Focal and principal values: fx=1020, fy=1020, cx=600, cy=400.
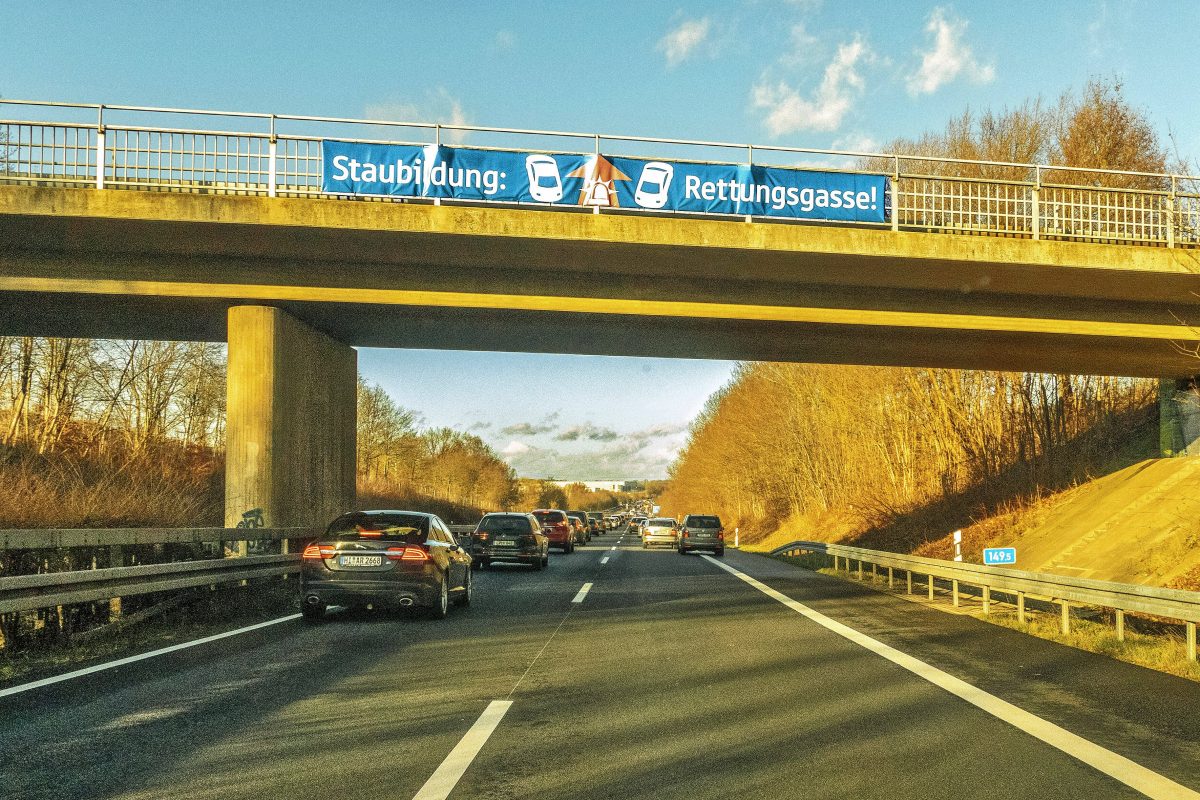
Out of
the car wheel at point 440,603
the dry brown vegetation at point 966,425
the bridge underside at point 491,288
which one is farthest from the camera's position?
the dry brown vegetation at point 966,425

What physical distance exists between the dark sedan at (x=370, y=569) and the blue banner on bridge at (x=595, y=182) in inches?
283

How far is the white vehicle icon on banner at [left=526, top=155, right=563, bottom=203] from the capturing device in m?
18.3

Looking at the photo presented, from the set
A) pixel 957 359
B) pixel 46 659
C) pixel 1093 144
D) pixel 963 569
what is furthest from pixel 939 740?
pixel 1093 144

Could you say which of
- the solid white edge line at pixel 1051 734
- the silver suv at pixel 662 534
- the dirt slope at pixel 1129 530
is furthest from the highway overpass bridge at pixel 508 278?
the silver suv at pixel 662 534

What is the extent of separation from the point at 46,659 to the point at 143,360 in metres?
25.2

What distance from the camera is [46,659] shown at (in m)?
9.55

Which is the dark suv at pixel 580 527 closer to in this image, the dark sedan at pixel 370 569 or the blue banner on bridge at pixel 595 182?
the blue banner on bridge at pixel 595 182

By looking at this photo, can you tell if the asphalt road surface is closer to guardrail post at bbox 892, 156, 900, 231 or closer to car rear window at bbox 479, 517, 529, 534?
guardrail post at bbox 892, 156, 900, 231

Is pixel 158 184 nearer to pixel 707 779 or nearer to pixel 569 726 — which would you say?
pixel 569 726

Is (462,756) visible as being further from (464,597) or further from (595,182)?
(595,182)

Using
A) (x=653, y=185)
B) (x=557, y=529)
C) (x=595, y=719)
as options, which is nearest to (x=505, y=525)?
(x=653, y=185)

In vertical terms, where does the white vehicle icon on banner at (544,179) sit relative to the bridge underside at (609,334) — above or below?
above

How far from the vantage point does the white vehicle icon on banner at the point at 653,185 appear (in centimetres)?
1856

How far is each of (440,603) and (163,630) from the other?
3357 millimetres
